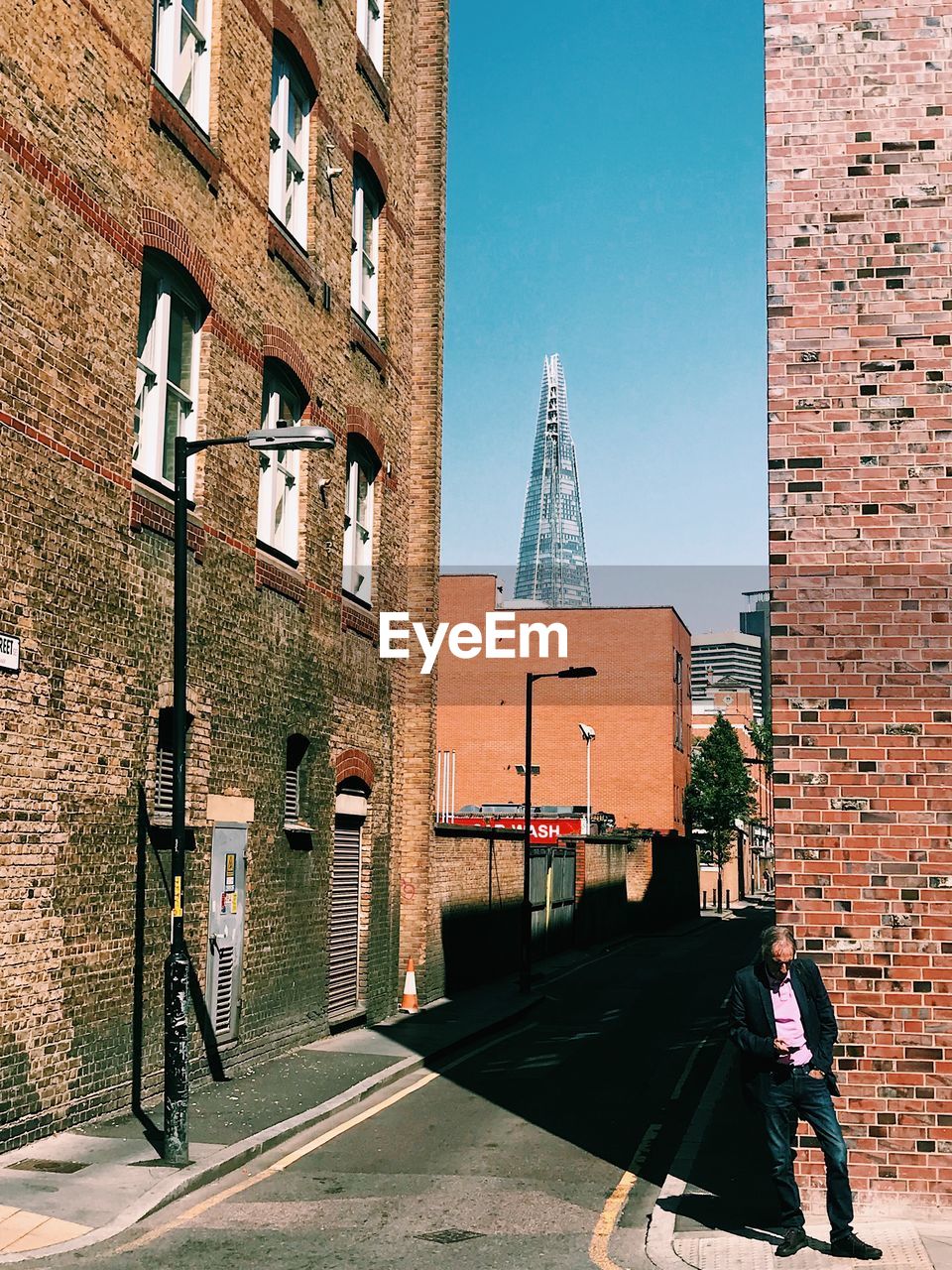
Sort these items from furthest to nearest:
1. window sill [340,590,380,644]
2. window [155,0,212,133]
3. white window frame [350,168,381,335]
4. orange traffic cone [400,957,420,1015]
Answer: orange traffic cone [400,957,420,1015] < white window frame [350,168,381,335] < window sill [340,590,380,644] < window [155,0,212,133]

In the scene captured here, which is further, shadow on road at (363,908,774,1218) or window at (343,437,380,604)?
window at (343,437,380,604)

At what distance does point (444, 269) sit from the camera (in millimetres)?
26531

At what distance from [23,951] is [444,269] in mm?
17710

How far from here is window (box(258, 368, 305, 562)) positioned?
18.2 m

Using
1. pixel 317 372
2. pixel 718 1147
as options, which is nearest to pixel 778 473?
pixel 718 1147

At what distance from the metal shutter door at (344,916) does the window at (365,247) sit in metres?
8.12

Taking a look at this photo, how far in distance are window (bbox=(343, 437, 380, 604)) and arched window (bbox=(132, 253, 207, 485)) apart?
577 cm

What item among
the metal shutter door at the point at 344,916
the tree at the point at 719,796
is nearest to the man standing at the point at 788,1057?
the metal shutter door at the point at 344,916

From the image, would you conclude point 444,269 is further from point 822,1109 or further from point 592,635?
point 592,635

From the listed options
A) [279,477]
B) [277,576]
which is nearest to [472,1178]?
[277,576]

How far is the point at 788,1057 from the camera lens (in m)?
9.18

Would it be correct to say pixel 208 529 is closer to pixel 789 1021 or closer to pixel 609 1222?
pixel 609 1222

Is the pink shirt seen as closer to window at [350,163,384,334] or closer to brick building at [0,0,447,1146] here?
brick building at [0,0,447,1146]

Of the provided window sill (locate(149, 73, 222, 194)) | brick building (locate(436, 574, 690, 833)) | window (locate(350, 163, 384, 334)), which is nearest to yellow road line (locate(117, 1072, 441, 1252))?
window sill (locate(149, 73, 222, 194))
